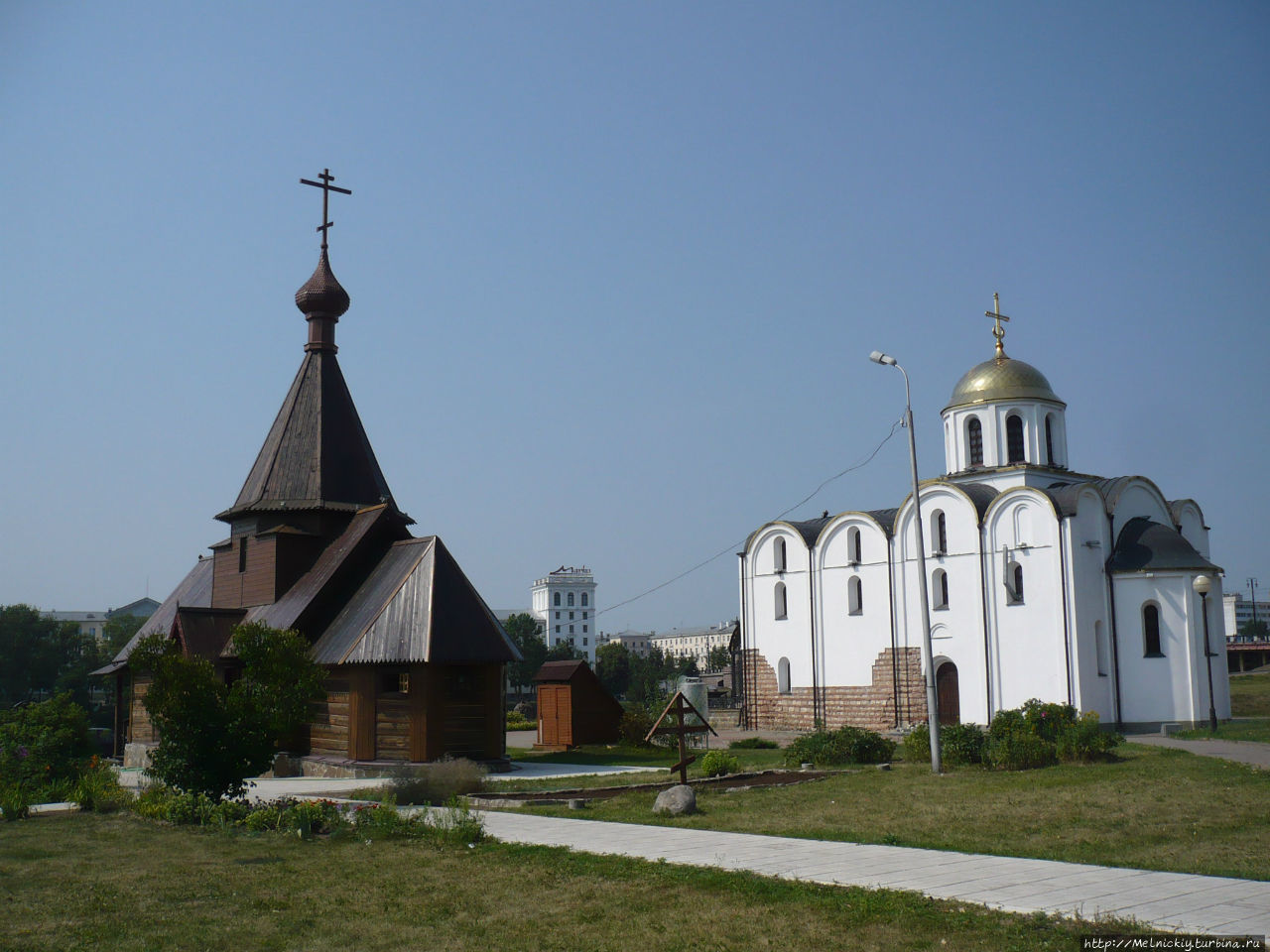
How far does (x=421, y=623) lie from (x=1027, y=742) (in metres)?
11.7

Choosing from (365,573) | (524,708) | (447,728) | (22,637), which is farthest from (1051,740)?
(22,637)

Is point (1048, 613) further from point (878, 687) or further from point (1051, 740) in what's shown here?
point (1051, 740)

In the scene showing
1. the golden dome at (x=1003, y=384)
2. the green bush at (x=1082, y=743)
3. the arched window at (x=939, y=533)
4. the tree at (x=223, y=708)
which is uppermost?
the golden dome at (x=1003, y=384)

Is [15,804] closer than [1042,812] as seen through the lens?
No

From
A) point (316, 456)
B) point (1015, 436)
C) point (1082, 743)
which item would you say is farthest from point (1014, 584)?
point (316, 456)

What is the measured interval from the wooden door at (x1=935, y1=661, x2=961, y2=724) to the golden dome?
9.24 meters

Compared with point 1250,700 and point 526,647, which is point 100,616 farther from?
point 1250,700

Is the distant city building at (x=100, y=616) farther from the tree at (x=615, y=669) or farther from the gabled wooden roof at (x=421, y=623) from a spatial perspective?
the gabled wooden roof at (x=421, y=623)

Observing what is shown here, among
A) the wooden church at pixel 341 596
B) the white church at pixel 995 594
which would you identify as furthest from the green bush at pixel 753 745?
the wooden church at pixel 341 596

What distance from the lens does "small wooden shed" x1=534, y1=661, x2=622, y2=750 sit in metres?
29.1

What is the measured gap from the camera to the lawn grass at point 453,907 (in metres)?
7.58

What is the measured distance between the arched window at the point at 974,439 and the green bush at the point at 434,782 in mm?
25967

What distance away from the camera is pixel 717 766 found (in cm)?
1964

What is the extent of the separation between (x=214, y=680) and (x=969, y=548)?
1035 inches
